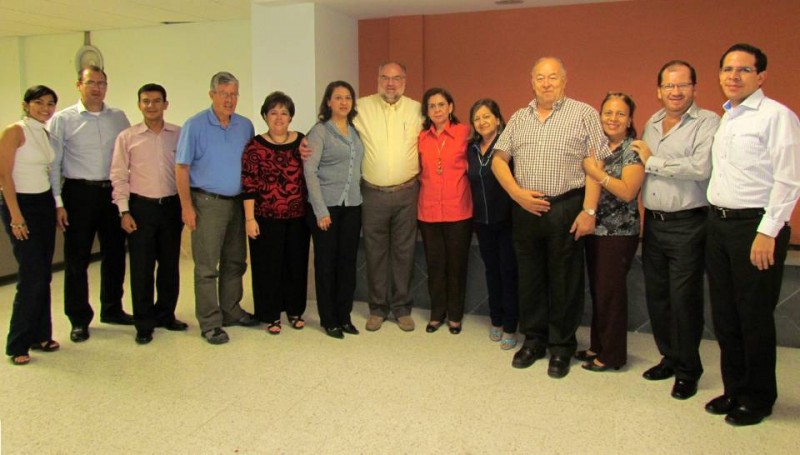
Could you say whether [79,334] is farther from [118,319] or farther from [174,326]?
[174,326]

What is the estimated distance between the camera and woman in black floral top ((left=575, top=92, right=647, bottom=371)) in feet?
9.30

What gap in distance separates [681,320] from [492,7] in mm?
2956

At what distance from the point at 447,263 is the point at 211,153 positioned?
1552 mm

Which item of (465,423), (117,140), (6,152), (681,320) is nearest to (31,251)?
(6,152)

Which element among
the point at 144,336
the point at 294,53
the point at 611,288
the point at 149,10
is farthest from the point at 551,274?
the point at 149,10

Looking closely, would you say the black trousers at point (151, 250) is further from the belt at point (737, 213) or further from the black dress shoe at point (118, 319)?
the belt at point (737, 213)

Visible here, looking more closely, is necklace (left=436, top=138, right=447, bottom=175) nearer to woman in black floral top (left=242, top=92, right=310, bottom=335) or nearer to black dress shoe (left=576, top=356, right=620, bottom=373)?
woman in black floral top (left=242, top=92, right=310, bottom=335)

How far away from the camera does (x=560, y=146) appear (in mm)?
2924

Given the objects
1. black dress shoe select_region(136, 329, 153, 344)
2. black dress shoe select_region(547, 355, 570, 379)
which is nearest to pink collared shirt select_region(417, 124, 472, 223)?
black dress shoe select_region(547, 355, 570, 379)

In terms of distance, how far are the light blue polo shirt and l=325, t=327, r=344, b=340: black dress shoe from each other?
1.01 m

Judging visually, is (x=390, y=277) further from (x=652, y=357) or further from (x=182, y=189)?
(x=652, y=357)

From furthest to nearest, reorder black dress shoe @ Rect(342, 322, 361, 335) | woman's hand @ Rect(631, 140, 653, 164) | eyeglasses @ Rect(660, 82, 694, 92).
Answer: black dress shoe @ Rect(342, 322, 361, 335) < woman's hand @ Rect(631, 140, 653, 164) < eyeglasses @ Rect(660, 82, 694, 92)

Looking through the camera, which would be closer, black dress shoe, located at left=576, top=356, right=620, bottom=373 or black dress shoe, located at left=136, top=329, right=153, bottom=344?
black dress shoe, located at left=576, top=356, right=620, bottom=373

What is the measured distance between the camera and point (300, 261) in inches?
147
